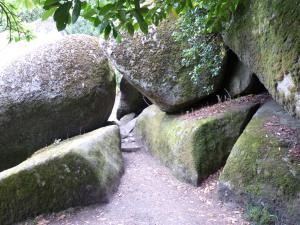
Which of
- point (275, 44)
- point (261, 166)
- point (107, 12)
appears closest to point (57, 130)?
point (261, 166)

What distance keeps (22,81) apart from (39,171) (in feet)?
9.98

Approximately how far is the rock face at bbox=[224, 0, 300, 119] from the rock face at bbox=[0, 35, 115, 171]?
4830 millimetres

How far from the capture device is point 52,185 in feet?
21.3

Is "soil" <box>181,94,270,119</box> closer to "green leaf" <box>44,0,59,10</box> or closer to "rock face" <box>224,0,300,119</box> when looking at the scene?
"rock face" <box>224,0,300,119</box>

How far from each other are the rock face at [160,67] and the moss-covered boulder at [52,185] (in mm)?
2275

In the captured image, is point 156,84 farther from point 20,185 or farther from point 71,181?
point 20,185

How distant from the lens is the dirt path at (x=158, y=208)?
18.8 ft

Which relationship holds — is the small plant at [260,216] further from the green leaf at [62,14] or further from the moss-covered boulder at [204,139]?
the green leaf at [62,14]

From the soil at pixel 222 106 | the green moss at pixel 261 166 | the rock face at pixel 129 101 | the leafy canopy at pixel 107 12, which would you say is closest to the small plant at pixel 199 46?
the soil at pixel 222 106

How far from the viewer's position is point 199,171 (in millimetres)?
6738

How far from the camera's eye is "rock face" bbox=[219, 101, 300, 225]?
502 cm

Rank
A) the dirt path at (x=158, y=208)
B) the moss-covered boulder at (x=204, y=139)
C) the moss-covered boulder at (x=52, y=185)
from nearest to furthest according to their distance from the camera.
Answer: the dirt path at (x=158, y=208), the moss-covered boulder at (x=52, y=185), the moss-covered boulder at (x=204, y=139)

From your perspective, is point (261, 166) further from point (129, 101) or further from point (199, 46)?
point (129, 101)

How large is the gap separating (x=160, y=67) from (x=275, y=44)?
380 centimetres
